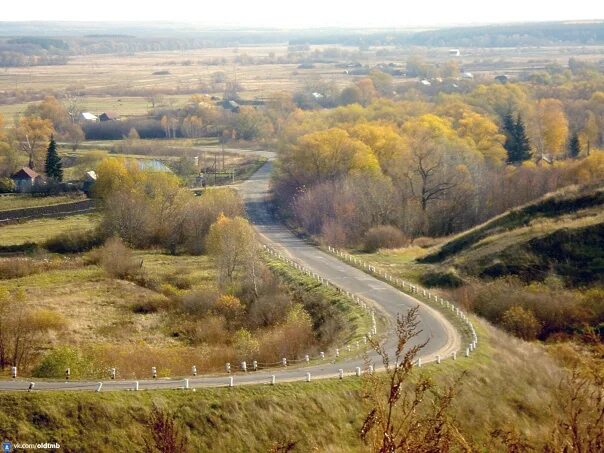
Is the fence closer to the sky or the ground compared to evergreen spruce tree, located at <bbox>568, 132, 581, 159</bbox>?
closer to the sky

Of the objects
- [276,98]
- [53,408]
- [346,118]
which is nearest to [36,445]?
[53,408]

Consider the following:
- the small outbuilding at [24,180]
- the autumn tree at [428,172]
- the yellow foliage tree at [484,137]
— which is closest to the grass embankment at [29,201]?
the small outbuilding at [24,180]

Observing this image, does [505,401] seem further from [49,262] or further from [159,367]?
[49,262]

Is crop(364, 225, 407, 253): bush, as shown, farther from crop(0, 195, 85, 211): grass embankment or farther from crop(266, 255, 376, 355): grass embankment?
crop(0, 195, 85, 211): grass embankment

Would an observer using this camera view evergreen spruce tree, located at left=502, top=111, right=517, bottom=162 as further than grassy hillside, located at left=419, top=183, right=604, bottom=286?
Yes

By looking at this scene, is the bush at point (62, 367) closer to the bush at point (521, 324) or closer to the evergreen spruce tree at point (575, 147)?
the bush at point (521, 324)

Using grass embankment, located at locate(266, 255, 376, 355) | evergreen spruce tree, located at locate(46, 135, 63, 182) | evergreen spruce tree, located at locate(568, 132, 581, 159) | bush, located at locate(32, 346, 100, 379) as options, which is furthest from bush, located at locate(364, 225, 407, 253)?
evergreen spruce tree, located at locate(568, 132, 581, 159)

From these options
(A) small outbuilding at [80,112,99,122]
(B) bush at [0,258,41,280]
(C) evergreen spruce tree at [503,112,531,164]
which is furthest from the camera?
(A) small outbuilding at [80,112,99,122]
